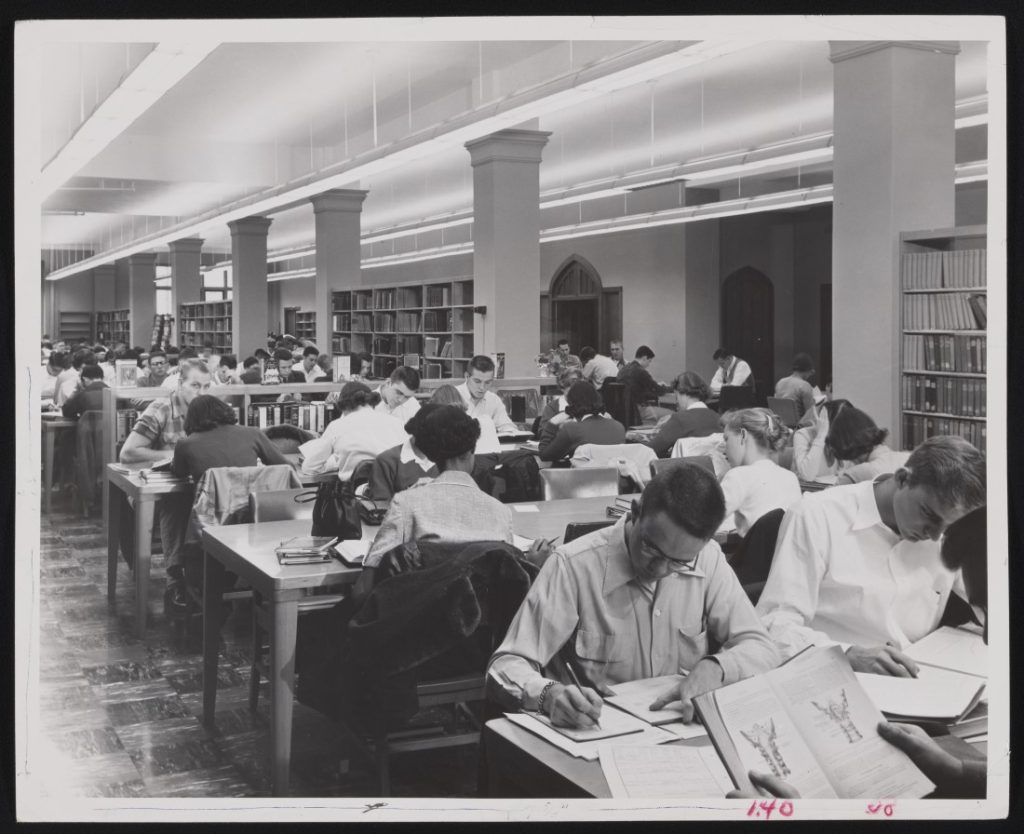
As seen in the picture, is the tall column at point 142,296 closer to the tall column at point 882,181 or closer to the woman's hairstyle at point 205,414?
the tall column at point 882,181

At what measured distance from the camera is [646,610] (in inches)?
91.7

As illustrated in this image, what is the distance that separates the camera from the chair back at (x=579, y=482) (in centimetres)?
498

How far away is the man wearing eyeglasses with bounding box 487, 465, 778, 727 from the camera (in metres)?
2.18

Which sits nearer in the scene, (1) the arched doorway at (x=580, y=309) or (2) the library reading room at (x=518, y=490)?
(2) the library reading room at (x=518, y=490)

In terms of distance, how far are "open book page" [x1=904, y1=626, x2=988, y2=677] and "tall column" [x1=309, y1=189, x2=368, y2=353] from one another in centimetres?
1144

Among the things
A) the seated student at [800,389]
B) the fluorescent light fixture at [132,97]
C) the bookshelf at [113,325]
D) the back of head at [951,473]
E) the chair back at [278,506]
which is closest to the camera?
the back of head at [951,473]

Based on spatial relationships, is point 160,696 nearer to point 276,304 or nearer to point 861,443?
point 861,443

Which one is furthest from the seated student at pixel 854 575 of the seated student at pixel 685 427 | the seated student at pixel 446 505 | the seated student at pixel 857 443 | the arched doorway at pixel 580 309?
the arched doorway at pixel 580 309

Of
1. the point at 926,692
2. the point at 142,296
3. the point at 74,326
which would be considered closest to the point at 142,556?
the point at 926,692

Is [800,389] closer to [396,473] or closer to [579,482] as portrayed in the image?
[579,482]

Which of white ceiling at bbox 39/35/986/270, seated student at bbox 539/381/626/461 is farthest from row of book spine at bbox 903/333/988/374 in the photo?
seated student at bbox 539/381/626/461

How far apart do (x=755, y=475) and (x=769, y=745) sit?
220 centimetres

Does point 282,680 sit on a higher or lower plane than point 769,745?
lower

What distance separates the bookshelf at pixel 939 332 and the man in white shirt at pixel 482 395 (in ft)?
8.79
